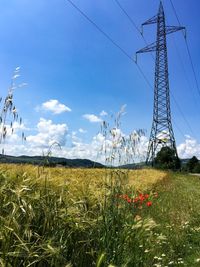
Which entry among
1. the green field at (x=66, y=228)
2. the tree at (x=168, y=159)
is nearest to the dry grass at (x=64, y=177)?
the green field at (x=66, y=228)

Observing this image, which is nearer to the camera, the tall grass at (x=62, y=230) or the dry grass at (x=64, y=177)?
the tall grass at (x=62, y=230)

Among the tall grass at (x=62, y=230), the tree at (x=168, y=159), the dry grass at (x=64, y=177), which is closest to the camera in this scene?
the tall grass at (x=62, y=230)

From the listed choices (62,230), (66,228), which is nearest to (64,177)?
(66,228)

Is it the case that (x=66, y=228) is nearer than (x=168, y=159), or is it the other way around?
(x=66, y=228)

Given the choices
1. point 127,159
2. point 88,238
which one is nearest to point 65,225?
point 88,238

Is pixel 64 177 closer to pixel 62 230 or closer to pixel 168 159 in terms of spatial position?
pixel 62 230

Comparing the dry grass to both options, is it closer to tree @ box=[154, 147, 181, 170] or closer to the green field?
the green field

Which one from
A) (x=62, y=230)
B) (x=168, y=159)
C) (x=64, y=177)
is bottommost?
(x=62, y=230)

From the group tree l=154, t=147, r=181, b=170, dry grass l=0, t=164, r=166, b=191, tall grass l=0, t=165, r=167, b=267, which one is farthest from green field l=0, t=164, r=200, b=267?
tree l=154, t=147, r=181, b=170

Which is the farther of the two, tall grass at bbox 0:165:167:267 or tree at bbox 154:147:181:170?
tree at bbox 154:147:181:170

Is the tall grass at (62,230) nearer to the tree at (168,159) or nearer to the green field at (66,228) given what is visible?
the green field at (66,228)

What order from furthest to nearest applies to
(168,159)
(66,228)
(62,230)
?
(168,159)
(66,228)
(62,230)

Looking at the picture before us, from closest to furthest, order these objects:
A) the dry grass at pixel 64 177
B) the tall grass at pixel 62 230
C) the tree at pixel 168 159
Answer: the tall grass at pixel 62 230 < the dry grass at pixel 64 177 < the tree at pixel 168 159

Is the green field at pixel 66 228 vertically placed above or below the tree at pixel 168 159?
below
